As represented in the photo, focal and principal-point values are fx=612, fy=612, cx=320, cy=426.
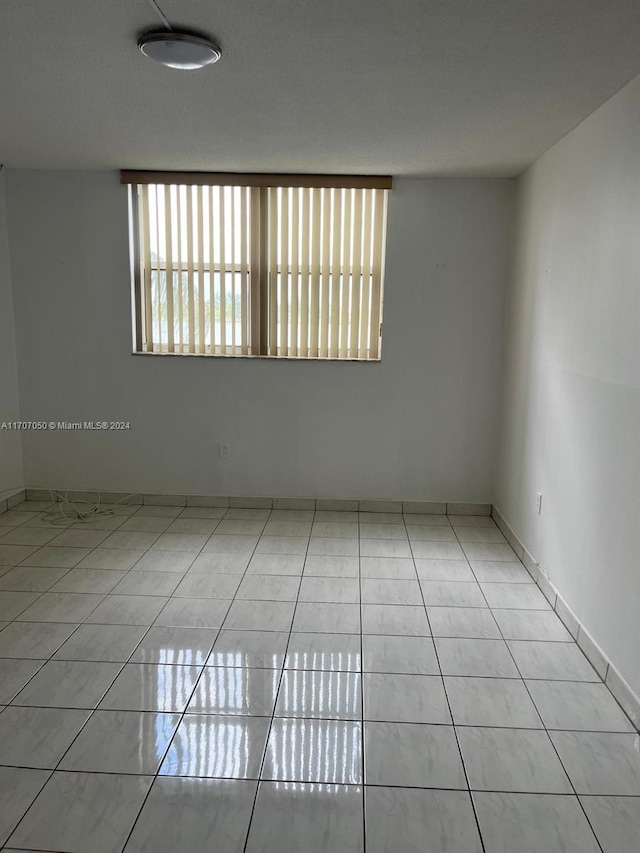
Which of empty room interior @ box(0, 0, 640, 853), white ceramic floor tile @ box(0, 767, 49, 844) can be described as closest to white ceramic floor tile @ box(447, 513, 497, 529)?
empty room interior @ box(0, 0, 640, 853)

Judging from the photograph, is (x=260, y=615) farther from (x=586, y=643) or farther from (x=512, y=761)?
(x=586, y=643)

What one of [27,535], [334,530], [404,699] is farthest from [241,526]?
[404,699]

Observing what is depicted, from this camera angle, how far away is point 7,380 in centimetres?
445

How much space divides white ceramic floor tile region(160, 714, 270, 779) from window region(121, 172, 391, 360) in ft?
9.19

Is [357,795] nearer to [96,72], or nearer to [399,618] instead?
[399,618]

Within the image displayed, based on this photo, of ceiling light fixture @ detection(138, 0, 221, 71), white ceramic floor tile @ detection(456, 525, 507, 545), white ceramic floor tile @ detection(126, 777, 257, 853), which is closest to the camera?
white ceramic floor tile @ detection(126, 777, 257, 853)

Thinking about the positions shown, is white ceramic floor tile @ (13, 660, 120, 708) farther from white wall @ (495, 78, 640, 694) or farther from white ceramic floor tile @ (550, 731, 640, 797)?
white wall @ (495, 78, 640, 694)

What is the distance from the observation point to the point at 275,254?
14.4ft

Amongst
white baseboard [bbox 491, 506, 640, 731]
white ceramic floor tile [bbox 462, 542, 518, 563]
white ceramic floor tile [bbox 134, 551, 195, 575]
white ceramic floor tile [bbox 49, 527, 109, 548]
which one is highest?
white baseboard [bbox 491, 506, 640, 731]

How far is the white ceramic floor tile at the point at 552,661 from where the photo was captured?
2.52 m

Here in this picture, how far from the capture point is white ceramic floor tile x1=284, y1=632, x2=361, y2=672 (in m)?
2.55

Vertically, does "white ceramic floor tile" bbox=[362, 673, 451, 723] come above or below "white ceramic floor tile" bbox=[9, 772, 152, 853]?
above

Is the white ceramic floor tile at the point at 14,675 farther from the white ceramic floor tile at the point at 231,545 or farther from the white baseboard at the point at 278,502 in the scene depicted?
the white baseboard at the point at 278,502

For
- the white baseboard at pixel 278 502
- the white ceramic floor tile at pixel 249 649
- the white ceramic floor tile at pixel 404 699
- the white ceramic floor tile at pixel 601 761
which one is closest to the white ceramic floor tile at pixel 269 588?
the white ceramic floor tile at pixel 249 649
